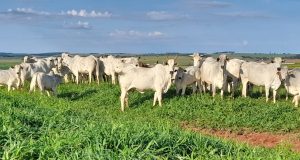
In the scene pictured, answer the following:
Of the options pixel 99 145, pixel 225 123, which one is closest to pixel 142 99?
pixel 225 123

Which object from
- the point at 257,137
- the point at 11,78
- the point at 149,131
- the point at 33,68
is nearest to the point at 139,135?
the point at 149,131

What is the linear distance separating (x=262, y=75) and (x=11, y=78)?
13470mm

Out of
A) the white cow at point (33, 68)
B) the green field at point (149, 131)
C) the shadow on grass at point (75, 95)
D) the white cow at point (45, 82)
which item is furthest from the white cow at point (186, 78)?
the white cow at point (33, 68)

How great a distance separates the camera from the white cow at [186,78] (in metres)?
22.8

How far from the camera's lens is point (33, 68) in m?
29.3

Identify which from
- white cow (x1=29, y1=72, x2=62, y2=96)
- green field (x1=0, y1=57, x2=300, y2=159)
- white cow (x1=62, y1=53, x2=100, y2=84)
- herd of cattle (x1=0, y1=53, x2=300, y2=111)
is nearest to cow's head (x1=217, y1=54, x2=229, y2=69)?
herd of cattle (x1=0, y1=53, x2=300, y2=111)

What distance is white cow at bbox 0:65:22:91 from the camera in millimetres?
27891

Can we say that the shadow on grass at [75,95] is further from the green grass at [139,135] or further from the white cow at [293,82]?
the white cow at [293,82]

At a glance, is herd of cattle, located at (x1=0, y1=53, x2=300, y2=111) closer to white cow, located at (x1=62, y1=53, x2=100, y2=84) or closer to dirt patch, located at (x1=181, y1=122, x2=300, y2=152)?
white cow, located at (x1=62, y1=53, x2=100, y2=84)

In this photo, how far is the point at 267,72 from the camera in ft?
74.0

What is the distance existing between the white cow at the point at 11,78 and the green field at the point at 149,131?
8.09 metres

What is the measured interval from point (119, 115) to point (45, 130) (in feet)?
32.2

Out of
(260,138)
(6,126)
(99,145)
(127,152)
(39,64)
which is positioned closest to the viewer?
(127,152)

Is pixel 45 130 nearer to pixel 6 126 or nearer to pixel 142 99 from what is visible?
pixel 6 126
